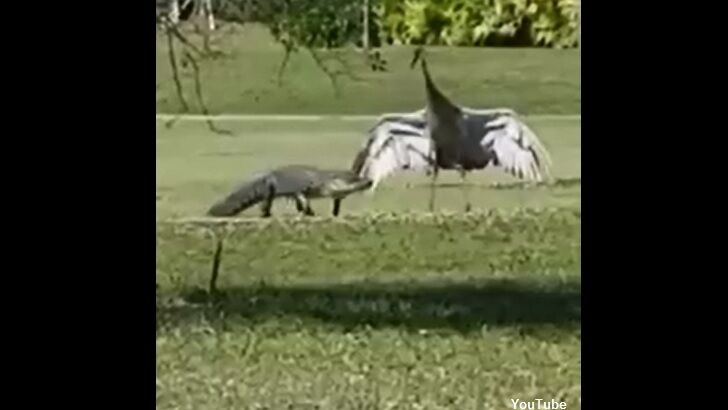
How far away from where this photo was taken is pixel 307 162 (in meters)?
2.48

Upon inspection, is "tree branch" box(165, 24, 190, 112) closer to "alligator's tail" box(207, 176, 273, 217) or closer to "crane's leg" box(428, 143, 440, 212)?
"alligator's tail" box(207, 176, 273, 217)

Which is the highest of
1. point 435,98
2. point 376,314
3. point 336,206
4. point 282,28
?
point 282,28

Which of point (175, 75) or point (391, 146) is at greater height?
point (175, 75)

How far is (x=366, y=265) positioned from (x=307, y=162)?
182 millimetres

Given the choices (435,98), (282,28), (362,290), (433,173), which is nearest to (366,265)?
(362,290)

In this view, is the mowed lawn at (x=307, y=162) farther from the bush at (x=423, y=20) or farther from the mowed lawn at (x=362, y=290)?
the bush at (x=423, y=20)

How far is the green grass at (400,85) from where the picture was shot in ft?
8.14

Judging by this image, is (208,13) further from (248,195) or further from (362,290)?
(362,290)

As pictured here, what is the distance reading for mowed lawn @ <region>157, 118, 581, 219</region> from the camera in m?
2.46

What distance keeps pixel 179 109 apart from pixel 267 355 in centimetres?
40

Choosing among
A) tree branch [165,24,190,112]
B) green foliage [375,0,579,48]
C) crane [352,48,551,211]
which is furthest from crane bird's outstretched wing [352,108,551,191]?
tree branch [165,24,190,112]

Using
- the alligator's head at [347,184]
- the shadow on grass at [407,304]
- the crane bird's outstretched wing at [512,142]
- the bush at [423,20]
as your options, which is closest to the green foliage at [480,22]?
the bush at [423,20]
